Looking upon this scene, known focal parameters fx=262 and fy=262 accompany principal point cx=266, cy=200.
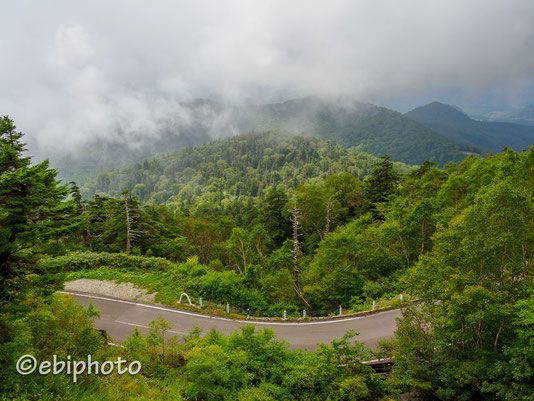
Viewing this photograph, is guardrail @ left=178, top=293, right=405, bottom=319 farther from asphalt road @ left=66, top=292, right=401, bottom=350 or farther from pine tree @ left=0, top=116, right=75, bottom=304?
pine tree @ left=0, top=116, right=75, bottom=304

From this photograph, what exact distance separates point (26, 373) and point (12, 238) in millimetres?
4397

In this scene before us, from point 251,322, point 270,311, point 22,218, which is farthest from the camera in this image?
point 270,311

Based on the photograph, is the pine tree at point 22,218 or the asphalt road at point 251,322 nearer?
the pine tree at point 22,218

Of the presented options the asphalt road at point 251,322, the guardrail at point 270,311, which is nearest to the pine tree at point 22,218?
the asphalt road at point 251,322

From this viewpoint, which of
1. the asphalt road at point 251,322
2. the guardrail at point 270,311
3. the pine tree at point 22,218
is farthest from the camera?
the guardrail at point 270,311

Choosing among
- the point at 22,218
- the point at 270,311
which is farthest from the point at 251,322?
the point at 22,218

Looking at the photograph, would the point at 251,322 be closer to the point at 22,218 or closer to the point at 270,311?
the point at 270,311

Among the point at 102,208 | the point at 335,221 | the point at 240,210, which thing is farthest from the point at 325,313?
the point at 240,210

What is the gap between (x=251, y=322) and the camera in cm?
1662

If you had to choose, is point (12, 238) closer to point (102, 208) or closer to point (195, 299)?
point (195, 299)

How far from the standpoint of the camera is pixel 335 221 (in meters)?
41.2

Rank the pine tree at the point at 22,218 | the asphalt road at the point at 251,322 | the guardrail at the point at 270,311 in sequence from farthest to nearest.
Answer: the guardrail at the point at 270,311
the asphalt road at the point at 251,322
the pine tree at the point at 22,218

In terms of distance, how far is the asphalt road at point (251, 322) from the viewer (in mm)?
14797

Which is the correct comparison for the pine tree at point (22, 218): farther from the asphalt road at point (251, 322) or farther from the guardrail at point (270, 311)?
the guardrail at point (270, 311)
